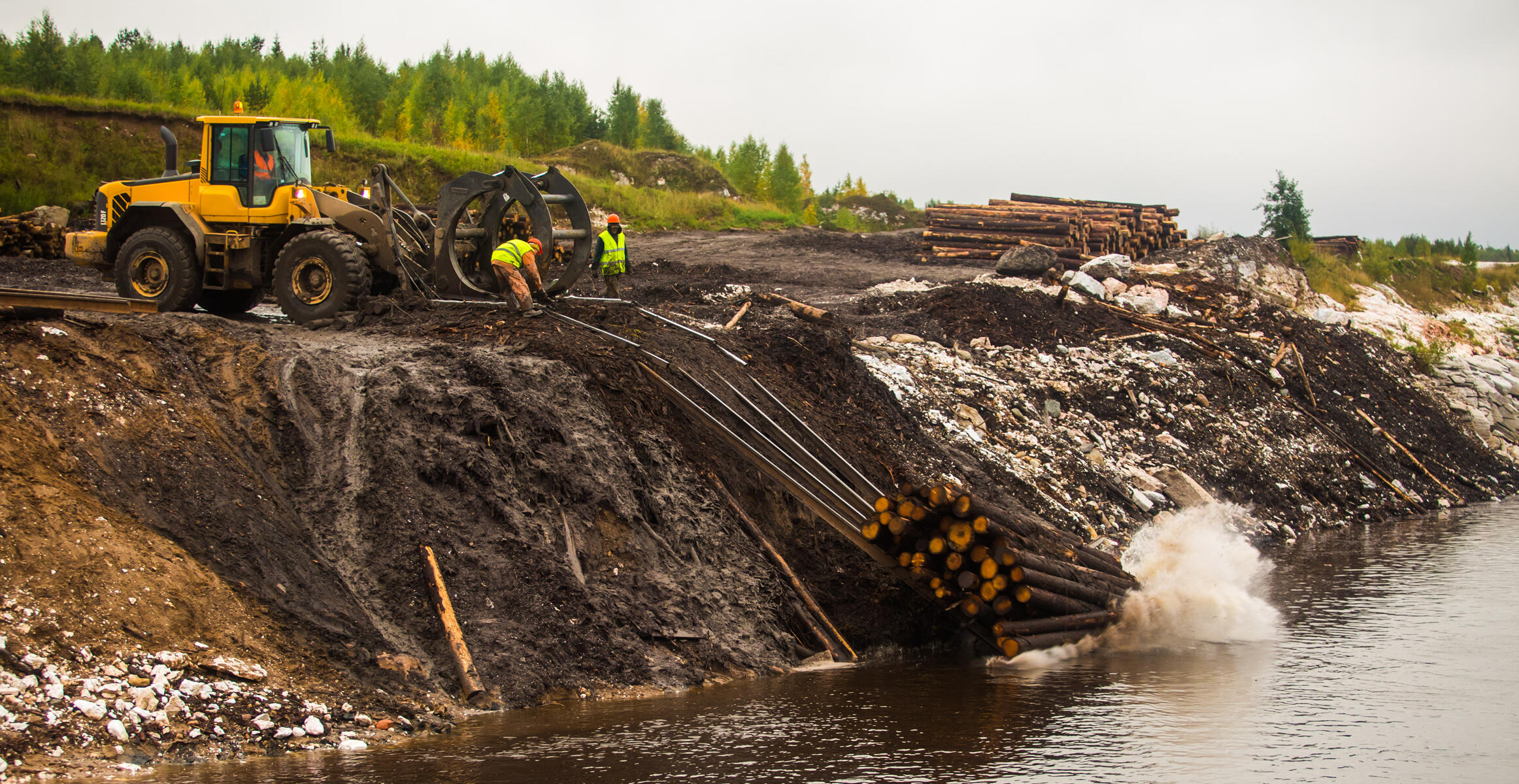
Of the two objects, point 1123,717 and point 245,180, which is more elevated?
point 245,180

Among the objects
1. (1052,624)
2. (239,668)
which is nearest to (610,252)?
(1052,624)

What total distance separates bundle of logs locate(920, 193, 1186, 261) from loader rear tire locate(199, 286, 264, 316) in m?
18.3

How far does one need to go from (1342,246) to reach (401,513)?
35.8 m

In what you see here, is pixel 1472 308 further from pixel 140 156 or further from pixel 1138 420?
pixel 140 156

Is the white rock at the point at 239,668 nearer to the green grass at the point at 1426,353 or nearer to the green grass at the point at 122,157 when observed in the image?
the green grass at the point at 122,157

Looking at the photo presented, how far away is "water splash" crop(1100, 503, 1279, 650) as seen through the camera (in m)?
10.1

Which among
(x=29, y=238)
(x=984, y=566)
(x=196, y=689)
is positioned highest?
(x=29, y=238)

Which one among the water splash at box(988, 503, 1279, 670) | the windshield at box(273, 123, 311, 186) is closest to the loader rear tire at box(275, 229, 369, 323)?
A: the windshield at box(273, 123, 311, 186)

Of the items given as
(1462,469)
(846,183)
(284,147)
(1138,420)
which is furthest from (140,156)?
(846,183)

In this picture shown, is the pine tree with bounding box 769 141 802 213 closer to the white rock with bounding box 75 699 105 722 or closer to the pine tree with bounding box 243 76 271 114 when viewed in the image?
the pine tree with bounding box 243 76 271 114

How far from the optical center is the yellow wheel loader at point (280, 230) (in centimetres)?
1212

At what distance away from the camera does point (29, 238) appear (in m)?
20.9

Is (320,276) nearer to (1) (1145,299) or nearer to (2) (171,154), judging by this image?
(2) (171,154)

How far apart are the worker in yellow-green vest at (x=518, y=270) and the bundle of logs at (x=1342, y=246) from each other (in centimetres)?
3054
